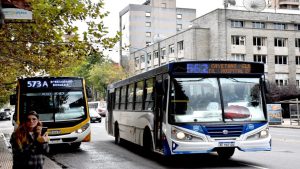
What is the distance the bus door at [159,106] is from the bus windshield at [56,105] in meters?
4.83

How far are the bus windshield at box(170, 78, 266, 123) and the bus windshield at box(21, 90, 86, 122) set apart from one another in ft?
19.9

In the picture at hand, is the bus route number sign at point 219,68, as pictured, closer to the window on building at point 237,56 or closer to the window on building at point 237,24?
the window on building at point 237,56

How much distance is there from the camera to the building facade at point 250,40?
65312mm

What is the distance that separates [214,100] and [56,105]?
23.2ft

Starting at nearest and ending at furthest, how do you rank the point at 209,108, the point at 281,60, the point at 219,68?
the point at 209,108 < the point at 219,68 < the point at 281,60

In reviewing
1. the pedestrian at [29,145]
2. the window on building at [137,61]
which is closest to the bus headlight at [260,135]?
the pedestrian at [29,145]

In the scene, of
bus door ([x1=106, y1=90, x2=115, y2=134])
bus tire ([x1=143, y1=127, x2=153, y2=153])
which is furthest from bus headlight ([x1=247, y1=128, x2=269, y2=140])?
bus door ([x1=106, y1=90, x2=115, y2=134])

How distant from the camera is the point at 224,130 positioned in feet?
38.0

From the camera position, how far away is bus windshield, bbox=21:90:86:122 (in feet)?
54.4

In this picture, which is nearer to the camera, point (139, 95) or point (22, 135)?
point (22, 135)

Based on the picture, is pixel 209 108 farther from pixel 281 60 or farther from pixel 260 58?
pixel 281 60

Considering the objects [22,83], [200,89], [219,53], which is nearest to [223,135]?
[200,89]

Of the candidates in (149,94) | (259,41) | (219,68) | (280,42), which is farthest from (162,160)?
(280,42)

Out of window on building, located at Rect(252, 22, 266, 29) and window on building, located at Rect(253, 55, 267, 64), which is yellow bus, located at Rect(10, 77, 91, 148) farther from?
window on building, located at Rect(252, 22, 266, 29)
